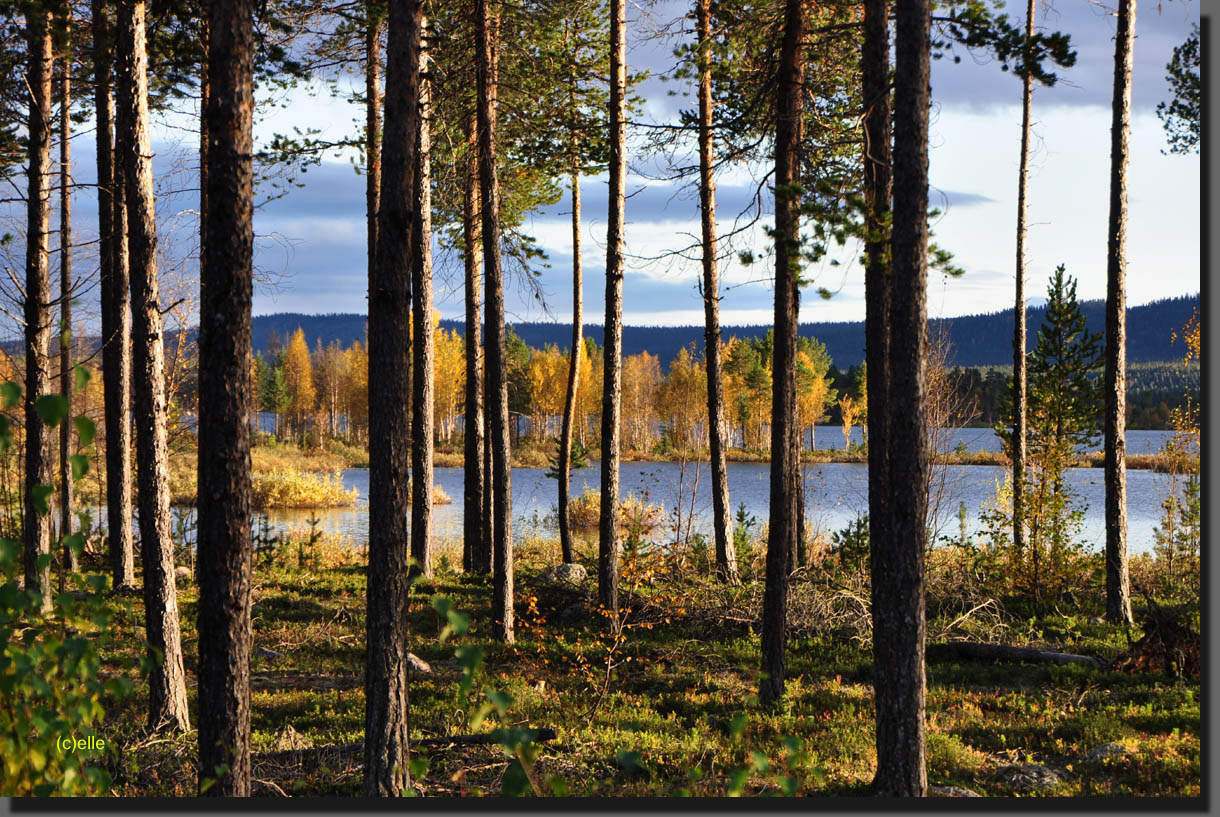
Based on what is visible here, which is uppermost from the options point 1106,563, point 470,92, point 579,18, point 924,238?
point 579,18

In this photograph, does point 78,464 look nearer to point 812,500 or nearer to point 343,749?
point 343,749

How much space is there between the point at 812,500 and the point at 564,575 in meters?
18.1

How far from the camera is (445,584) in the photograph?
14.2 meters

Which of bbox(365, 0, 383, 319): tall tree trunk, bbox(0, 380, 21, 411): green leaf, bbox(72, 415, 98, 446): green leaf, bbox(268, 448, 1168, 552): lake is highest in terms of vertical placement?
bbox(365, 0, 383, 319): tall tree trunk

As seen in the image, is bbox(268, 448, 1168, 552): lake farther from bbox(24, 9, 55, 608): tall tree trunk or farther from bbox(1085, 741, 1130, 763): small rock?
bbox(24, 9, 55, 608): tall tree trunk

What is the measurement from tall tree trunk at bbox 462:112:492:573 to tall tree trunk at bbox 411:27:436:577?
116 cm

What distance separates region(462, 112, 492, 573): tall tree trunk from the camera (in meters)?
15.2

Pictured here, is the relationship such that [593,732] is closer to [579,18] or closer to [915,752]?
[915,752]

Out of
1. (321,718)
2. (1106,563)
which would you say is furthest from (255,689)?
(1106,563)

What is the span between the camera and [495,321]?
1073 centimetres

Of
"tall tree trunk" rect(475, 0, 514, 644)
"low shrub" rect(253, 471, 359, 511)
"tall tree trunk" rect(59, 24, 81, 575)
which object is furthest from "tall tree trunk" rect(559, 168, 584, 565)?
"low shrub" rect(253, 471, 359, 511)

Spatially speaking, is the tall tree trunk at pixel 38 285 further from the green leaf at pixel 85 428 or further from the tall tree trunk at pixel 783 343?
the green leaf at pixel 85 428

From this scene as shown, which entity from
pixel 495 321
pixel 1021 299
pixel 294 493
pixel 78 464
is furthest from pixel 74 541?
pixel 294 493

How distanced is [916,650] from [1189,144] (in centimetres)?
881
